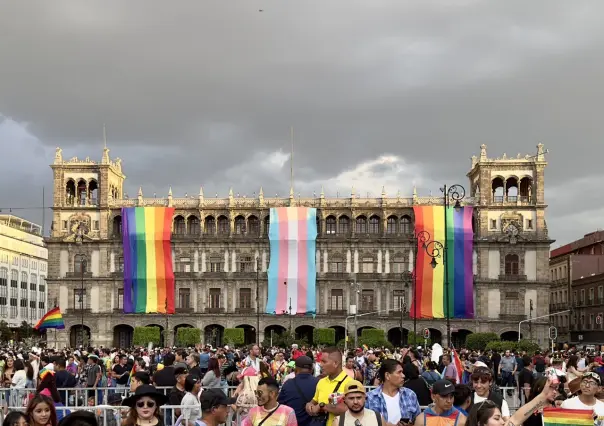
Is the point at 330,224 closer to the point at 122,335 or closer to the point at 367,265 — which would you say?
the point at 367,265

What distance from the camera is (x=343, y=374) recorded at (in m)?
10.1

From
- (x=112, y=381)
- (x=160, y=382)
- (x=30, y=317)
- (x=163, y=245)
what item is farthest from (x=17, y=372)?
(x=30, y=317)

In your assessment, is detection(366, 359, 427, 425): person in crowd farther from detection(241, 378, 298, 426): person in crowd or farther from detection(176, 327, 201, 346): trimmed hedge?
detection(176, 327, 201, 346): trimmed hedge

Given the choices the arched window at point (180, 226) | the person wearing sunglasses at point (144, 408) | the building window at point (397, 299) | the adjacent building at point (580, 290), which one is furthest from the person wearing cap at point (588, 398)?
the arched window at point (180, 226)

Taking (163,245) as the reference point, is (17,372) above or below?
below

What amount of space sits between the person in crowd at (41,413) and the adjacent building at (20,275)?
8765 centimetres

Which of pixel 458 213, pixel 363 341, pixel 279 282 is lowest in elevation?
pixel 363 341

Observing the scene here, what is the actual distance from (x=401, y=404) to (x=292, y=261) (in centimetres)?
6395

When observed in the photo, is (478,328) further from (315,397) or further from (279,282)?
(315,397)

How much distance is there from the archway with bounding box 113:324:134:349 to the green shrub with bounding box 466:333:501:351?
28863mm

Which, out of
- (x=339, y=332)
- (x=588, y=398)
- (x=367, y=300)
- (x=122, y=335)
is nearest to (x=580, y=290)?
(x=367, y=300)

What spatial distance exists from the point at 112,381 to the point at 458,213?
51412mm

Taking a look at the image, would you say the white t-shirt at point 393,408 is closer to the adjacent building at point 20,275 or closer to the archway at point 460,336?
the archway at point 460,336

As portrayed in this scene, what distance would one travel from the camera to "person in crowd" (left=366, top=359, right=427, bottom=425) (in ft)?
32.3
